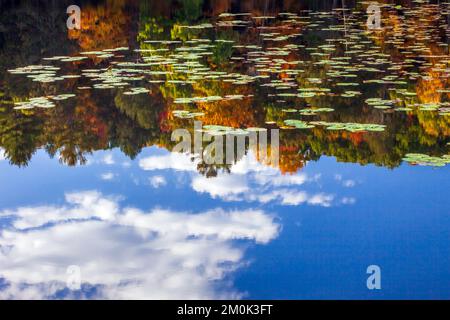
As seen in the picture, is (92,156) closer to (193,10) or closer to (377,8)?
(193,10)

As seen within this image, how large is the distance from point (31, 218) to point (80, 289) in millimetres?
1969

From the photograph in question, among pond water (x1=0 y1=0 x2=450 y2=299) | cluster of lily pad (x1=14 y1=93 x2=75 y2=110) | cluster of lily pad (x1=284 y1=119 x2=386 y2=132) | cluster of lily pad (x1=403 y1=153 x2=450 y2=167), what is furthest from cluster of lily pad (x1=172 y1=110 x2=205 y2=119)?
cluster of lily pad (x1=403 y1=153 x2=450 y2=167)

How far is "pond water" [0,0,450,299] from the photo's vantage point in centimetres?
593

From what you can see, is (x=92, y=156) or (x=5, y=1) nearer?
(x=92, y=156)

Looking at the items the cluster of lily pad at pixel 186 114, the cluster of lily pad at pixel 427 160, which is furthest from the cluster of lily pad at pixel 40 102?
the cluster of lily pad at pixel 427 160

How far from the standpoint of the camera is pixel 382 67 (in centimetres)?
1427

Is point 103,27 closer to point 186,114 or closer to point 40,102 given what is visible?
point 40,102

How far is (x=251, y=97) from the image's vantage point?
1173cm

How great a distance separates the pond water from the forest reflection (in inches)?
2.0

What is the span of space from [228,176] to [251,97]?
3512 millimetres

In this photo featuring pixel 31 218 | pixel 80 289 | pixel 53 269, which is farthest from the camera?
pixel 31 218

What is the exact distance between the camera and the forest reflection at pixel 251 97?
9.45m
